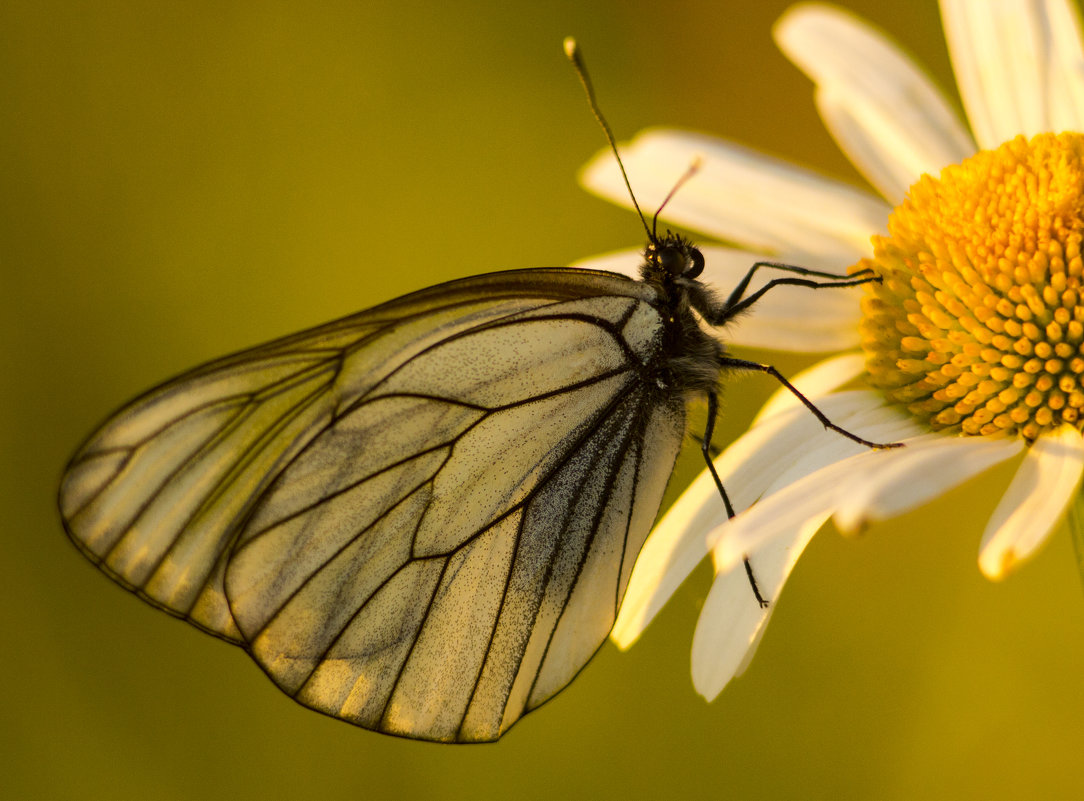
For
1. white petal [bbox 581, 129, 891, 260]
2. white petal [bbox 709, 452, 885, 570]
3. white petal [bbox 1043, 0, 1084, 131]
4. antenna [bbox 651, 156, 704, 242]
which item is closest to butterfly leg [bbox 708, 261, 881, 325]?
white petal [bbox 581, 129, 891, 260]

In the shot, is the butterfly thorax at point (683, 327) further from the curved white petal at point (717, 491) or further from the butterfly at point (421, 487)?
the curved white petal at point (717, 491)

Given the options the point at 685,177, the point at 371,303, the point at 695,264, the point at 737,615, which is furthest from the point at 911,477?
the point at 371,303

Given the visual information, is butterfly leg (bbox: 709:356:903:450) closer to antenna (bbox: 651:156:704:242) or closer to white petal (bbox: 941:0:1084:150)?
antenna (bbox: 651:156:704:242)

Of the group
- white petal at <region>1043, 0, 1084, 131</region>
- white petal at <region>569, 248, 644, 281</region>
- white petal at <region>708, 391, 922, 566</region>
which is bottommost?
white petal at <region>708, 391, 922, 566</region>

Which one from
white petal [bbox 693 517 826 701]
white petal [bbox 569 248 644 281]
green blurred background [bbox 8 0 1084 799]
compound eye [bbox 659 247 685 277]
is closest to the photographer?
white petal [bbox 693 517 826 701]

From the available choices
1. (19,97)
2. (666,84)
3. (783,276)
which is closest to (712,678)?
(783,276)

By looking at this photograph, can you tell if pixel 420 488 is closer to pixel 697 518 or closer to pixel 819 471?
pixel 697 518

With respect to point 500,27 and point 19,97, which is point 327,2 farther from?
point 19,97

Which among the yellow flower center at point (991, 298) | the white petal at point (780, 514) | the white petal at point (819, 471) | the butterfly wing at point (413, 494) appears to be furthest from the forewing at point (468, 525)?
the yellow flower center at point (991, 298)
